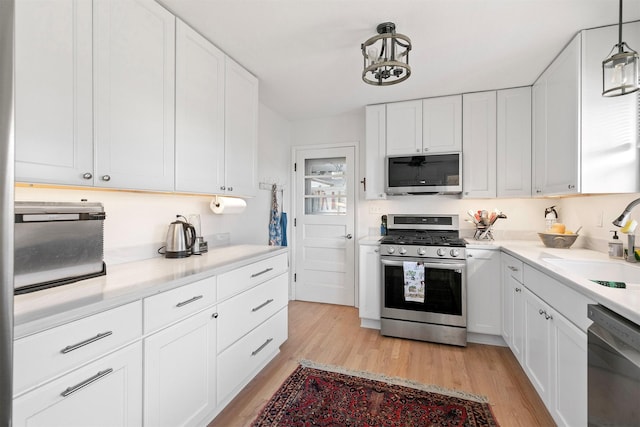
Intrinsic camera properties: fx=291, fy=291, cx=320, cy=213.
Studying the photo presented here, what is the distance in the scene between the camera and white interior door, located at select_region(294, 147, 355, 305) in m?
3.79

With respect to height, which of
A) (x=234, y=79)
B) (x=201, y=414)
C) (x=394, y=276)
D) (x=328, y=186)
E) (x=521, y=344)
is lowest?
(x=201, y=414)

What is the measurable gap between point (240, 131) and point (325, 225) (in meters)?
1.82

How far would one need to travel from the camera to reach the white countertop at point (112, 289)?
0.93 metres

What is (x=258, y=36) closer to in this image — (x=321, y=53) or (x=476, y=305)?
(x=321, y=53)

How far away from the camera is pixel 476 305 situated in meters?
2.78

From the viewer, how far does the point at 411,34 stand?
2016 mm

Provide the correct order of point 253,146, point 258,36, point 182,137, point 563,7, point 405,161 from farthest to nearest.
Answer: point 405,161 → point 253,146 → point 258,36 → point 182,137 → point 563,7

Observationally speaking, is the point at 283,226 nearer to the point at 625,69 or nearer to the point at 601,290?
the point at 601,290

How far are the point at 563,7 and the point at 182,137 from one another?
2467 mm

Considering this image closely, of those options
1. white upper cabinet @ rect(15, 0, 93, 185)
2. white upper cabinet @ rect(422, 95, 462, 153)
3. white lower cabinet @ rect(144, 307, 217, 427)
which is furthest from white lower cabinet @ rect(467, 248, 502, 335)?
white upper cabinet @ rect(15, 0, 93, 185)

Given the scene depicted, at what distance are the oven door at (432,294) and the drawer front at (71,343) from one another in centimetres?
227

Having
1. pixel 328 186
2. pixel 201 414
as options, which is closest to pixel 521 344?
pixel 201 414

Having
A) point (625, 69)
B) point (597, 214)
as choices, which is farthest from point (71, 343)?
point (597, 214)

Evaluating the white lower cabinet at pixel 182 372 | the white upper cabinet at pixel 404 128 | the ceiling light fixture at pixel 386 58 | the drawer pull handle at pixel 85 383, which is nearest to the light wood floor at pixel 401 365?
the white lower cabinet at pixel 182 372
